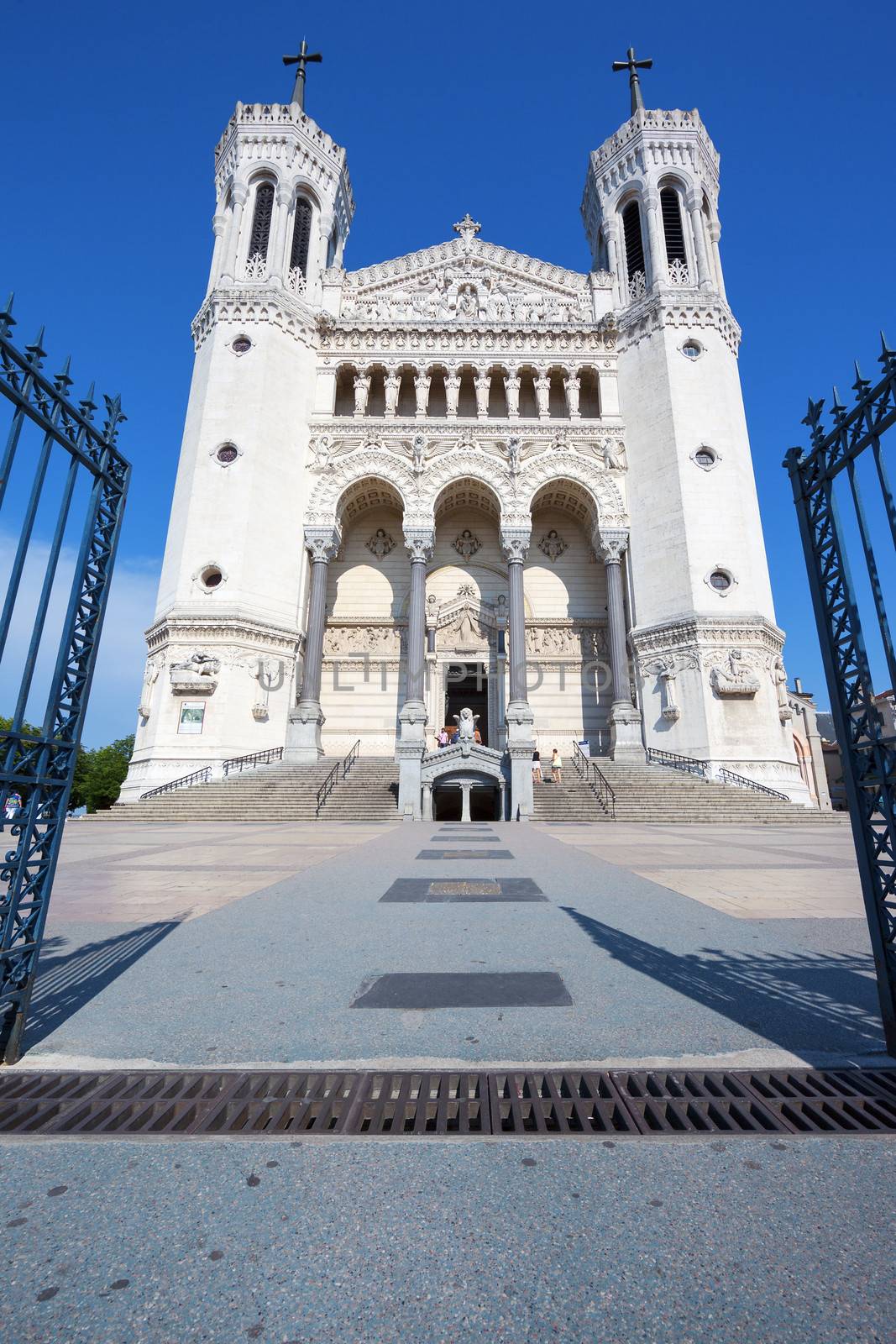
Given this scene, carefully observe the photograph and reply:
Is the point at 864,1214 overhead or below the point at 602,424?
below

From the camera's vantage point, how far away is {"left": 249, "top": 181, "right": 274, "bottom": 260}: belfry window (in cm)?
2689

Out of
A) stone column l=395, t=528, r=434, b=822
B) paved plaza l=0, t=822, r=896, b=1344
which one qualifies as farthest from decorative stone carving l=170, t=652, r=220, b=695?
paved plaza l=0, t=822, r=896, b=1344

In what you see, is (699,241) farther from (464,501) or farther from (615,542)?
(464,501)

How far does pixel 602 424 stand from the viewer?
85.3ft

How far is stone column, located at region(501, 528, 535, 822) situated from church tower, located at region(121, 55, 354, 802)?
26.7ft

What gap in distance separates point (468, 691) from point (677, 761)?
9300 mm

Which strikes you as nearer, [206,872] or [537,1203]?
[537,1203]

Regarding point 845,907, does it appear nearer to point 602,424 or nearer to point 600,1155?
point 600,1155

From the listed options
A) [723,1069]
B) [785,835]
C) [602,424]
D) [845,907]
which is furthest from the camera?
[602,424]

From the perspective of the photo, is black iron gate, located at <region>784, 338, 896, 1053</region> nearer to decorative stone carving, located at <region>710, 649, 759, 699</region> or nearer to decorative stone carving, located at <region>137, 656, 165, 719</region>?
decorative stone carving, located at <region>710, 649, 759, 699</region>

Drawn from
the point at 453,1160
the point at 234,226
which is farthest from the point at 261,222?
the point at 453,1160

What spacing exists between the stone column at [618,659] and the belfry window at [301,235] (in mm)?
18288

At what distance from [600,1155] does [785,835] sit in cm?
1250

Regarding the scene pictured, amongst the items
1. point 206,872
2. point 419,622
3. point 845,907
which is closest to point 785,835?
point 845,907
